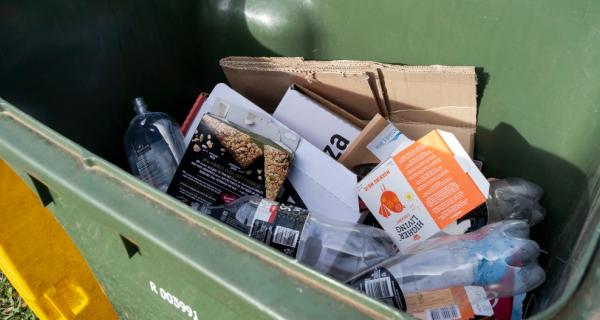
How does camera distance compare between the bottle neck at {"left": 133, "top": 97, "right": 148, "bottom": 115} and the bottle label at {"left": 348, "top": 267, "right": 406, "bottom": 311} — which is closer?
the bottle label at {"left": 348, "top": 267, "right": 406, "bottom": 311}

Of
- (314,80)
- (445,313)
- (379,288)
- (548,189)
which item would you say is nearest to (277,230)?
(379,288)

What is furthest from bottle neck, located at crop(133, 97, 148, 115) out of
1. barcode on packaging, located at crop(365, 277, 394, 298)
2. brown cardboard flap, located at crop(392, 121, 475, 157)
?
barcode on packaging, located at crop(365, 277, 394, 298)

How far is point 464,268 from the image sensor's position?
0.94 m

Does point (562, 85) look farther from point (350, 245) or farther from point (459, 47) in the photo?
point (350, 245)

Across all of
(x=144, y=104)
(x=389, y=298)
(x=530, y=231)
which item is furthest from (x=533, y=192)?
(x=144, y=104)

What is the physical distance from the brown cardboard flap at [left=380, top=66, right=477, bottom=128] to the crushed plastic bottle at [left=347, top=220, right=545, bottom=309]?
0.32 meters

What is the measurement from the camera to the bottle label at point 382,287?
87 centimetres

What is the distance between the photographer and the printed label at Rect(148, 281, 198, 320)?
2.59ft

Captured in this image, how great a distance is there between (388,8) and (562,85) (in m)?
0.43

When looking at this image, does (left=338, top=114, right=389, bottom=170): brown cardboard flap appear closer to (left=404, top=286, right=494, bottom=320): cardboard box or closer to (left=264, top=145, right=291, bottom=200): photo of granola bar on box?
(left=264, top=145, right=291, bottom=200): photo of granola bar on box

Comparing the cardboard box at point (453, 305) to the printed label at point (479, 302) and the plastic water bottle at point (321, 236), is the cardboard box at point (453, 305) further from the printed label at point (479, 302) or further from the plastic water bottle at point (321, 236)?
the plastic water bottle at point (321, 236)

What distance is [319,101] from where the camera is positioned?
1.32 meters

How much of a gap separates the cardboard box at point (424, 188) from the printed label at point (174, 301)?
0.50 m

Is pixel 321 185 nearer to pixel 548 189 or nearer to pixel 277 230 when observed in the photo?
pixel 277 230
